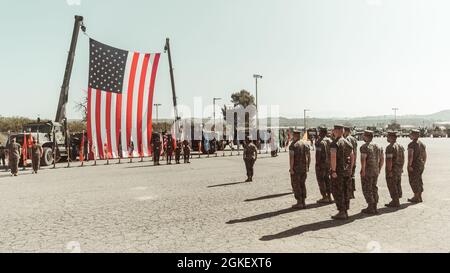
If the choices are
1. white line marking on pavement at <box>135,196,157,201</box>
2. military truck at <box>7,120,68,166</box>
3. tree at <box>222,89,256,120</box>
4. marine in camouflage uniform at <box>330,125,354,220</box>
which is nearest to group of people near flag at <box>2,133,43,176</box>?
military truck at <box>7,120,68,166</box>

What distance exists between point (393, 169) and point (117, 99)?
1653 centimetres

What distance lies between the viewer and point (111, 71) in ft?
69.4

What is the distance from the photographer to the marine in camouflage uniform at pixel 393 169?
27.8 feet

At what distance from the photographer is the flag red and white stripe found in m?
20.8

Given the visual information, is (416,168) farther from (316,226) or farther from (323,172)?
(316,226)

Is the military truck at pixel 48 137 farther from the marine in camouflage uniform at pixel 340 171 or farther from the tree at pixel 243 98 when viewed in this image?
the tree at pixel 243 98

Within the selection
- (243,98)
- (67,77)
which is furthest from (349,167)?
(243,98)

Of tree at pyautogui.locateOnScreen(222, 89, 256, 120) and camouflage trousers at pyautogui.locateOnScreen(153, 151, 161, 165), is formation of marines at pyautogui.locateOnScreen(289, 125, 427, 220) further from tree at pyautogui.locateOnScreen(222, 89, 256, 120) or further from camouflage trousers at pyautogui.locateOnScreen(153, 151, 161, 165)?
tree at pyautogui.locateOnScreen(222, 89, 256, 120)

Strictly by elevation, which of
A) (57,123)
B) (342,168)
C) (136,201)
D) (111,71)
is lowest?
(136,201)

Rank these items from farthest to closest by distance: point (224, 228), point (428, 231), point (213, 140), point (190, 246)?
point (213, 140) < point (224, 228) < point (428, 231) < point (190, 246)

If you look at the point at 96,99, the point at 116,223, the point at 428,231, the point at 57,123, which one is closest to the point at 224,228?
the point at 116,223

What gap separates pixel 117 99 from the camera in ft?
69.7
